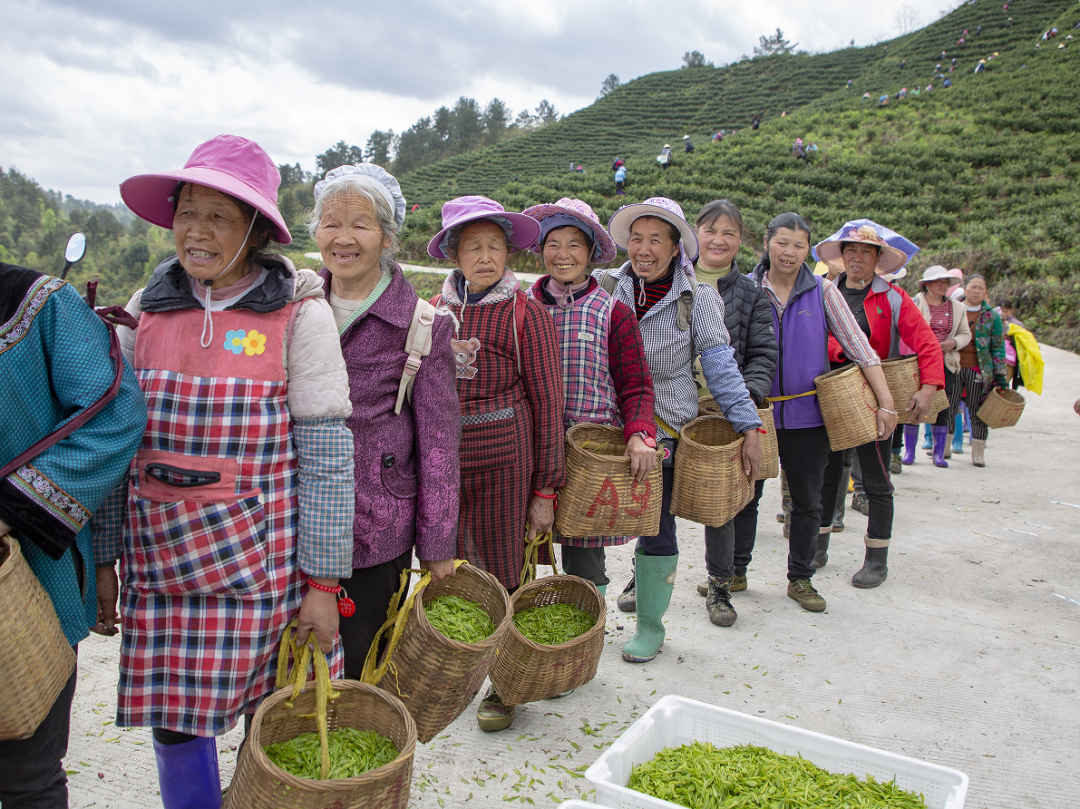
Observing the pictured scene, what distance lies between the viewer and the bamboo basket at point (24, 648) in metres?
1.28

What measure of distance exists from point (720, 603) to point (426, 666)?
234 cm

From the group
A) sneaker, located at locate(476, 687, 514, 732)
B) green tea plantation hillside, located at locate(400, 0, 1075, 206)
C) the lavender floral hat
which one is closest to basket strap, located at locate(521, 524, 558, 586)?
sneaker, located at locate(476, 687, 514, 732)

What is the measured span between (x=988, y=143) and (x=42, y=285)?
3590cm

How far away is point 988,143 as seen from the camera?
97.3ft

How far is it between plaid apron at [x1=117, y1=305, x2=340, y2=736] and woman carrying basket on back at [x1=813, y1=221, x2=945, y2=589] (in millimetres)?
3485

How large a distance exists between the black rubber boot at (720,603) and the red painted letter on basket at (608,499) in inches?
54.9

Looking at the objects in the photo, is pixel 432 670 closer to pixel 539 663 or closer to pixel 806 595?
pixel 539 663

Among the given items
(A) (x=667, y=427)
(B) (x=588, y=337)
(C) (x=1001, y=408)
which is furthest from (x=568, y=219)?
(C) (x=1001, y=408)

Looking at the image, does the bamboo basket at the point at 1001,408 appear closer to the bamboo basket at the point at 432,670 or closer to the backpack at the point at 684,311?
the backpack at the point at 684,311

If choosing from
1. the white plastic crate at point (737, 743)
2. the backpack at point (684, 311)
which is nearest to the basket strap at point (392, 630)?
the white plastic crate at point (737, 743)

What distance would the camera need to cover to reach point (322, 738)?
147 centimetres

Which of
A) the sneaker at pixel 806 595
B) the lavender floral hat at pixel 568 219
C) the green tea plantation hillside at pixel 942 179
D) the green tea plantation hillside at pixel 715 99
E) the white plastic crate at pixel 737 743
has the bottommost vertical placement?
the sneaker at pixel 806 595

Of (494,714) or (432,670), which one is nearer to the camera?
(432,670)

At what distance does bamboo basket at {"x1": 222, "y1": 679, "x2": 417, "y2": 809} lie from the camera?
1.37m
